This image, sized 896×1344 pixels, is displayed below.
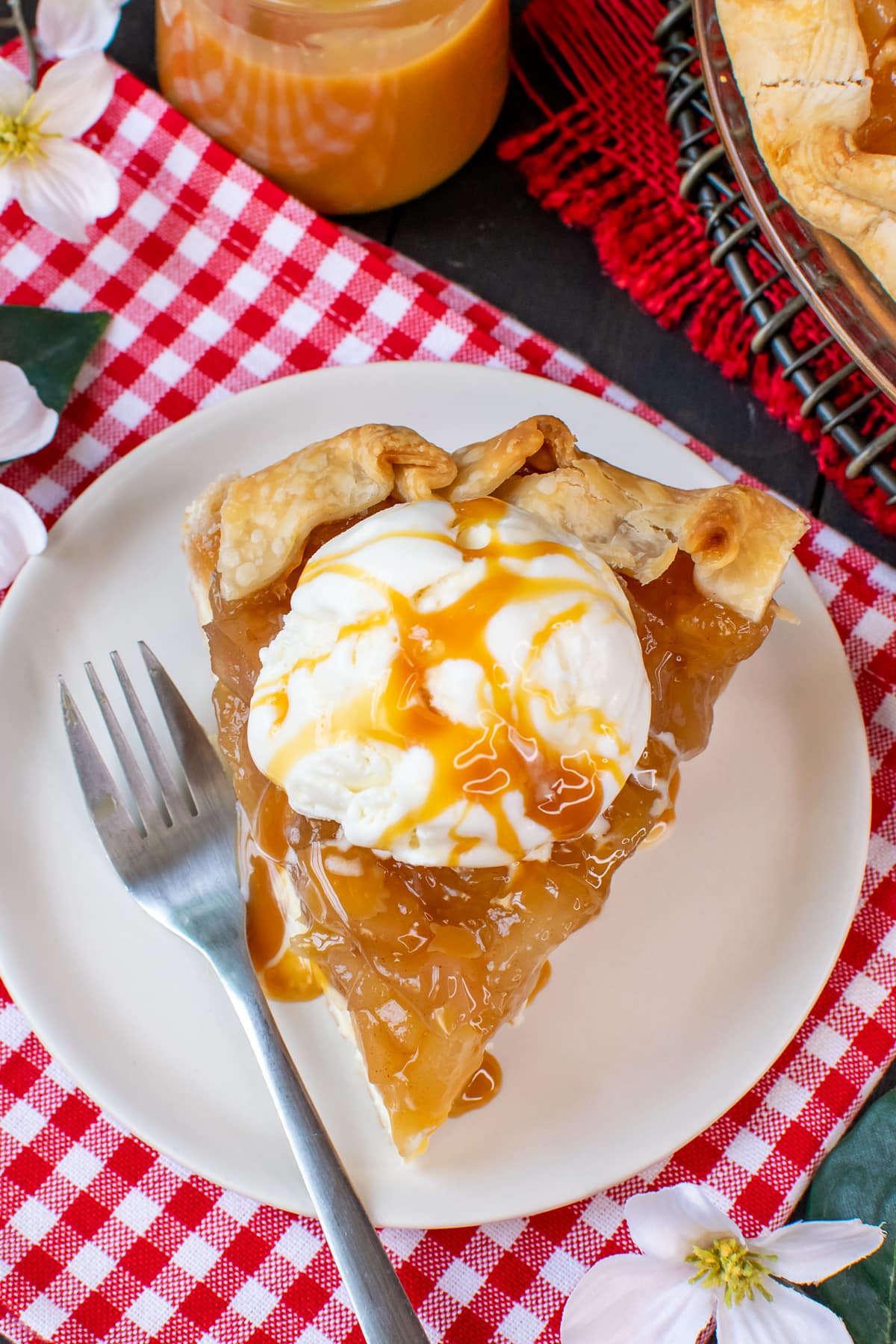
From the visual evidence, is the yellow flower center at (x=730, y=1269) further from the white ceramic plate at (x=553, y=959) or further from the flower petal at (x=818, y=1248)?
the white ceramic plate at (x=553, y=959)

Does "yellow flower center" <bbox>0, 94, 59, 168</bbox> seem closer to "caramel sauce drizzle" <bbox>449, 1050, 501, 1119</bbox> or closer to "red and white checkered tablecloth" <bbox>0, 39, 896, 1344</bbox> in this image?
"red and white checkered tablecloth" <bbox>0, 39, 896, 1344</bbox>

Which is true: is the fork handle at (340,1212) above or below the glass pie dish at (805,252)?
below

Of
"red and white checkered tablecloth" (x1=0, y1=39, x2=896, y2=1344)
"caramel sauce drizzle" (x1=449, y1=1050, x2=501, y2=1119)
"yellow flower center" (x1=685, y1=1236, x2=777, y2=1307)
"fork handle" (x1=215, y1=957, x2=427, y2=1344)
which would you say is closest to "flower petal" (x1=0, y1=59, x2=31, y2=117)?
"red and white checkered tablecloth" (x1=0, y1=39, x2=896, y2=1344)

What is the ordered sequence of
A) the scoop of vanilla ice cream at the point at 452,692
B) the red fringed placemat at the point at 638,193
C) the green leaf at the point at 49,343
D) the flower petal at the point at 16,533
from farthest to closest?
1. the red fringed placemat at the point at 638,193
2. the green leaf at the point at 49,343
3. the flower petal at the point at 16,533
4. the scoop of vanilla ice cream at the point at 452,692

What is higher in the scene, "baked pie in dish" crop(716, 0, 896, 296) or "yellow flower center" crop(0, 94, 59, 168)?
"baked pie in dish" crop(716, 0, 896, 296)

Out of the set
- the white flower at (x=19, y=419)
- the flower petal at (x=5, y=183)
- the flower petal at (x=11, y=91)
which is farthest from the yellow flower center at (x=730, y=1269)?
the flower petal at (x=11, y=91)

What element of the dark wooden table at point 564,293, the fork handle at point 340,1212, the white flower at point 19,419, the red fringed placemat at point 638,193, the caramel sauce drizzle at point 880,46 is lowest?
the fork handle at point 340,1212

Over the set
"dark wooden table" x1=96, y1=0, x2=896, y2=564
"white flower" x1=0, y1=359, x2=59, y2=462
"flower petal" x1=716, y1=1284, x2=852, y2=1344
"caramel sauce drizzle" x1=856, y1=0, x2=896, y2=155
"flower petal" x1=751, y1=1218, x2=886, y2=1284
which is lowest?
"flower petal" x1=716, y1=1284, x2=852, y2=1344
